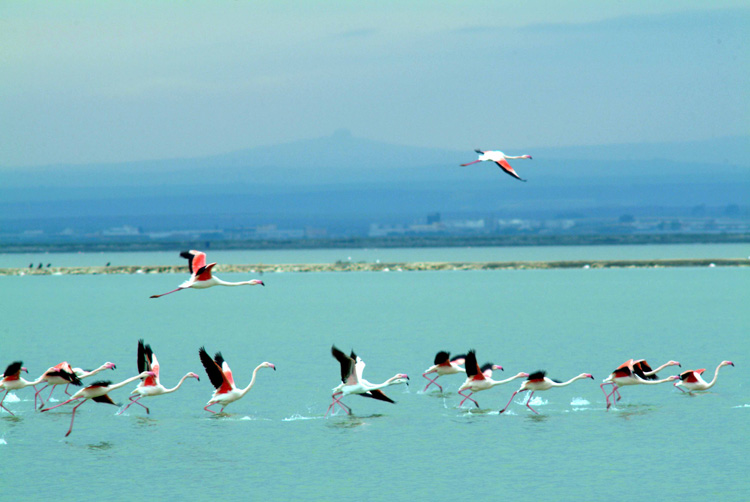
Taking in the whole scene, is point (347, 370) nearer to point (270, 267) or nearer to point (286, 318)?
point (286, 318)

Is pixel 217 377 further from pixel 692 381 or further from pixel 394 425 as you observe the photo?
pixel 692 381

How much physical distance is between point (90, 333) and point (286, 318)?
42.7 ft

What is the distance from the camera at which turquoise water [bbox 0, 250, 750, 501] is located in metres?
19.5

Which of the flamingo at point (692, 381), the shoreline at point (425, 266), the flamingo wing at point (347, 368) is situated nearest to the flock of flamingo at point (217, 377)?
the flamingo wing at point (347, 368)

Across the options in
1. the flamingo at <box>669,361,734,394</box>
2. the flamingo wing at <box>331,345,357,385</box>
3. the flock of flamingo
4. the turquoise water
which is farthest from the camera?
the flamingo at <box>669,361,734,394</box>

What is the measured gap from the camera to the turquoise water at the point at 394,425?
19469mm

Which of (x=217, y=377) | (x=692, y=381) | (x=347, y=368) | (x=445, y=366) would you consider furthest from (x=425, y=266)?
(x=347, y=368)

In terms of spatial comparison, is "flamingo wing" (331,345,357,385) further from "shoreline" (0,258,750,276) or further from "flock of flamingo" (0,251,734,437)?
"shoreline" (0,258,750,276)

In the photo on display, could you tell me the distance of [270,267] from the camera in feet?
396

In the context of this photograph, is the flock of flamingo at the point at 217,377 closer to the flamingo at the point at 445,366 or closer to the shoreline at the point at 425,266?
the flamingo at the point at 445,366

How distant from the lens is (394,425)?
967 inches

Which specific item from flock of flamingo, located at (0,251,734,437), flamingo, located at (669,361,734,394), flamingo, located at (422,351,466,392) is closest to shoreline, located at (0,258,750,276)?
flamingo, located at (422,351,466,392)

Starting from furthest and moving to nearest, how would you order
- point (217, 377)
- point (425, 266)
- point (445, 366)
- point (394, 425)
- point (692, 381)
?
1. point (425, 266)
2. point (692, 381)
3. point (445, 366)
4. point (394, 425)
5. point (217, 377)

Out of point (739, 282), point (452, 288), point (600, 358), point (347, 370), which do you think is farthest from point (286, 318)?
point (739, 282)
